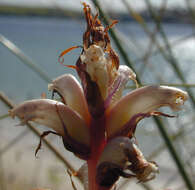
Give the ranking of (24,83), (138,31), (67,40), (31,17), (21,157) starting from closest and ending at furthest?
(21,157) → (24,83) → (67,40) → (138,31) → (31,17)

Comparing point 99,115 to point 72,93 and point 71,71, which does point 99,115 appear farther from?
point 71,71

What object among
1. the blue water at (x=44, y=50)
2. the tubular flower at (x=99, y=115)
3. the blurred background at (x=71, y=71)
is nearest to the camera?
the tubular flower at (x=99, y=115)

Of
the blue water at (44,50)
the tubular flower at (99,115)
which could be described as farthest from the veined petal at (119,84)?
the blue water at (44,50)

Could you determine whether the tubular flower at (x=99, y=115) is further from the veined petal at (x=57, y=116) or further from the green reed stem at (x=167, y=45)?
the green reed stem at (x=167, y=45)

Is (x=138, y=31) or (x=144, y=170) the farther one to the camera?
(x=138, y=31)

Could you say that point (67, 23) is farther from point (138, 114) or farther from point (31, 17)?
point (138, 114)

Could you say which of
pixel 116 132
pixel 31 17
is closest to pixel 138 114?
pixel 116 132

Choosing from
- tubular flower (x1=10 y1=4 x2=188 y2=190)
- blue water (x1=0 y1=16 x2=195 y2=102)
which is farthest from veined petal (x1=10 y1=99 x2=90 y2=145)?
blue water (x1=0 y1=16 x2=195 y2=102)
